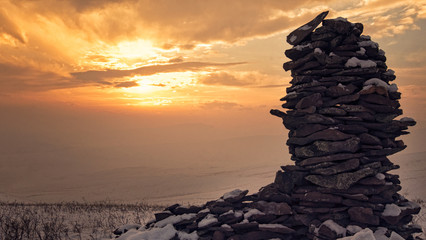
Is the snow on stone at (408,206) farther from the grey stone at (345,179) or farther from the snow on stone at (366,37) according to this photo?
the snow on stone at (366,37)

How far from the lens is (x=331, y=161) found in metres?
8.12

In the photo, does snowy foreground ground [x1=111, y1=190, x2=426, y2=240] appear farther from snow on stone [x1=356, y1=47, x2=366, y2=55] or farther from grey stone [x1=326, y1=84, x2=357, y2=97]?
snow on stone [x1=356, y1=47, x2=366, y2=55]

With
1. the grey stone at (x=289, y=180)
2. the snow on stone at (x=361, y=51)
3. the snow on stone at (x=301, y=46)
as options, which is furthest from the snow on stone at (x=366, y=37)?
the grey stone at (x=289, y=180)

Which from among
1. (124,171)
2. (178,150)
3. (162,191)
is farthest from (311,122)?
(178,150)

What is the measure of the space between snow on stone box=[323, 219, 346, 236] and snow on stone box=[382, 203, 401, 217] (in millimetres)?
1250

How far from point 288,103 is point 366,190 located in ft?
10.3

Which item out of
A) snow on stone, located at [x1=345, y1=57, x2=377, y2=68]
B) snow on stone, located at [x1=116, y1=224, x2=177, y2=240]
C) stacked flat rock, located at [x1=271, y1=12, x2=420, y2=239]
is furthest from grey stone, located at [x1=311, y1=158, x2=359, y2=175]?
snow on stone, located at [x1=116, y1=224, x2=177, y2=240]

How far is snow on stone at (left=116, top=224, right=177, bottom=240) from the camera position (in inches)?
310

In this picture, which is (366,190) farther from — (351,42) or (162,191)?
(162,191)

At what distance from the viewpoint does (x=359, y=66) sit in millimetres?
8391

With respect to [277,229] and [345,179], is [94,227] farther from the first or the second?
[345,179]

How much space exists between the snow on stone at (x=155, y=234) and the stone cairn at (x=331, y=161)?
0.05 m

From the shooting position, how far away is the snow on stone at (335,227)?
7383 mm

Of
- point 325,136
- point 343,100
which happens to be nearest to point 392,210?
point 325,136
